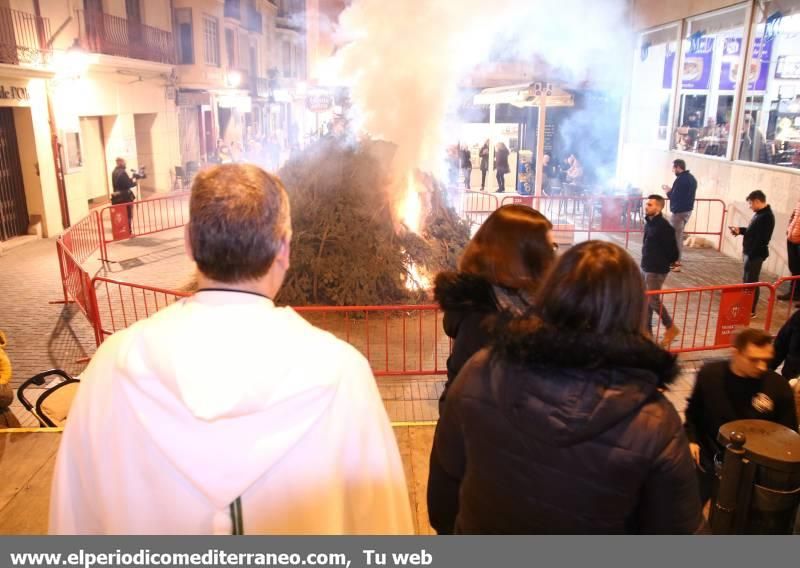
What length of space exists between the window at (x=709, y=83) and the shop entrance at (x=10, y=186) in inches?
606

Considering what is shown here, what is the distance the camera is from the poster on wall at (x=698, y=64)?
14.3m

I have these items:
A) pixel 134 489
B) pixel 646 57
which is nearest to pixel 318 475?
pixel 134 489

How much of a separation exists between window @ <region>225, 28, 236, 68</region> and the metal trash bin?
30761 millimetres

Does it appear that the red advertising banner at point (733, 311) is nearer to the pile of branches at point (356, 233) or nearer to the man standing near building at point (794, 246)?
the man standing near building at point (794, 246)

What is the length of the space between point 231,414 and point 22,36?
15.4 meters

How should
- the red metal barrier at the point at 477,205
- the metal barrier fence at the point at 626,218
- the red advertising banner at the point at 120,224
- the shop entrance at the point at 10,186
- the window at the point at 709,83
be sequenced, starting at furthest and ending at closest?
1. the red metal barrier at the point at 477,205
2. the shop entrance at the point at 10,186
3. the metal barrier fence at the point at 626,218
4. the window at the point at 709,83
5. the red advertising banner at the point at 120,224

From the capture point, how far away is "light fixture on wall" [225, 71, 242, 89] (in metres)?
29.3

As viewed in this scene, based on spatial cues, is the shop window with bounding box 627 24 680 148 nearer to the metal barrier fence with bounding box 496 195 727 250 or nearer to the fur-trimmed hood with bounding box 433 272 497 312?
the metal barrier fence with bounding box 496 195 727 250

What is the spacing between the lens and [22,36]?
1348 cm

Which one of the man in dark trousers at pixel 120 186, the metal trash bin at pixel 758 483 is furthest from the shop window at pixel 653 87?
the metal trash bin at pixel 758 483

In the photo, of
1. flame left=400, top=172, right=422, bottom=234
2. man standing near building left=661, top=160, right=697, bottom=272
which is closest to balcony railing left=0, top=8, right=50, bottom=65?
flame left=400, top=172, right=422, bottom=234

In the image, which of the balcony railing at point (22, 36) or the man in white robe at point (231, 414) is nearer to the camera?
the man in white robe at point (231, 414)

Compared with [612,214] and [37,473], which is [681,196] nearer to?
[612,214]

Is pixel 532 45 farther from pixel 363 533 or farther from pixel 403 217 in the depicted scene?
pixel 363 533
